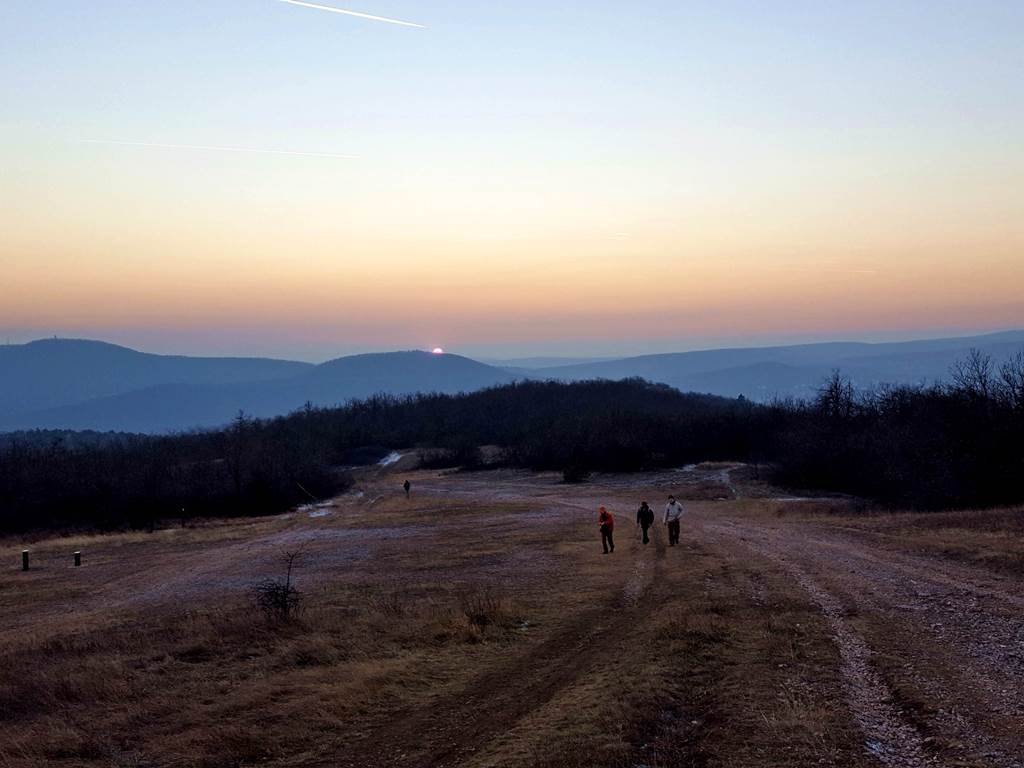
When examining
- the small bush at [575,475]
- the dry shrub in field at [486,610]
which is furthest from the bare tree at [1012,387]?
the dry shrub in field at [486,610]

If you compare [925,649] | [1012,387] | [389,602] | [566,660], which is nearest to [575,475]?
[1012,387]

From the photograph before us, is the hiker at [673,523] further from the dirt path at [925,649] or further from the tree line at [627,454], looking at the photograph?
the tree line at [627,454]

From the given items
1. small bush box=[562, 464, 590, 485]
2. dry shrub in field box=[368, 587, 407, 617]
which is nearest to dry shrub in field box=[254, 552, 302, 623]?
dry shrub in field box=[368, 587, 407, 617]

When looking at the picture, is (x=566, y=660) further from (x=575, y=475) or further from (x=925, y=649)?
(x=575, y=475)

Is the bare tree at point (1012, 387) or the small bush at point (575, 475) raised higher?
the bare tree at point (1012, 387)

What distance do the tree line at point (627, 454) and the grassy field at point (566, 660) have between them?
15.4 metres

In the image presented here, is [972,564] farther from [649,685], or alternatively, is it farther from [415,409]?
[415,409]

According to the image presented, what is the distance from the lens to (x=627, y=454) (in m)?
83.9

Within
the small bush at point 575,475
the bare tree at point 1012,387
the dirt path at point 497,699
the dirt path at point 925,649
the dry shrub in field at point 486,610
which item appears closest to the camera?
the dirt path at point 925,649

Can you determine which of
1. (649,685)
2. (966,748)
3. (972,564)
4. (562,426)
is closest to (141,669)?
(649,685)

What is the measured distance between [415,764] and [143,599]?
21.9m

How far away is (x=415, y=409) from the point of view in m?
189

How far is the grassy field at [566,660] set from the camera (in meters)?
10.2

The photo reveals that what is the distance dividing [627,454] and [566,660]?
6989 centimetres
